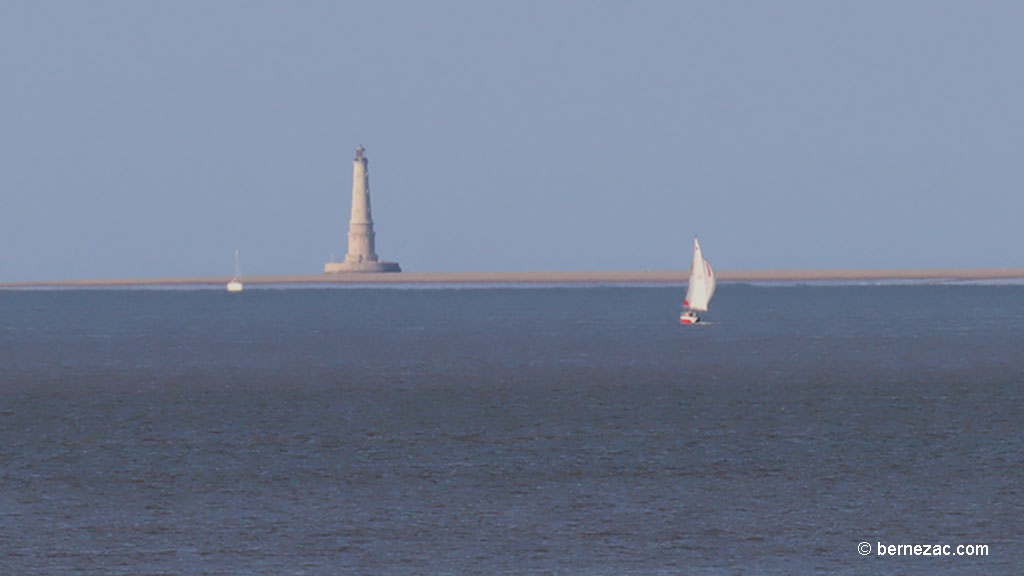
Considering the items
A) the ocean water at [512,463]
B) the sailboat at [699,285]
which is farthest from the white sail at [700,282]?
the ocean water at [512,463]

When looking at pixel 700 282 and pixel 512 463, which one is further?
pixel 700 282

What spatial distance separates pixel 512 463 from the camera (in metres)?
40.1

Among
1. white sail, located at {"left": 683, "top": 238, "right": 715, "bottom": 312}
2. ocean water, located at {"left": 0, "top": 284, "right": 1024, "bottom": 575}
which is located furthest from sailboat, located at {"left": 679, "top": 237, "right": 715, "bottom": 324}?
ocean water, located at {"left": 0, "top": 284, "right": 1024, "bottom": 575}

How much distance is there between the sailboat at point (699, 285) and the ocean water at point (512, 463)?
3363 centimetres

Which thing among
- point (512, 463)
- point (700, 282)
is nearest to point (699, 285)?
point (700, 282)

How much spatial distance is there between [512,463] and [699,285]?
87610 millimetres

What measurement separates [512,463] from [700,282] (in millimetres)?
87072

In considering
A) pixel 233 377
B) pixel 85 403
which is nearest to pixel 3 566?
pixel 85 403

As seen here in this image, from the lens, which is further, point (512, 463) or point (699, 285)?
point (699, 285)

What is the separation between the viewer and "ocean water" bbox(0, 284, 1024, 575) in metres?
28.1

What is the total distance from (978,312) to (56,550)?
15145cm

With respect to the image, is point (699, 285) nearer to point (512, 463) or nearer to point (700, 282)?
point (700, 282)

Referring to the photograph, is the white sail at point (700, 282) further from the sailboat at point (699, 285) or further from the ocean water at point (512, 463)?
the ocean water at point (512, 463)

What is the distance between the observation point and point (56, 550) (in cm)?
2836
